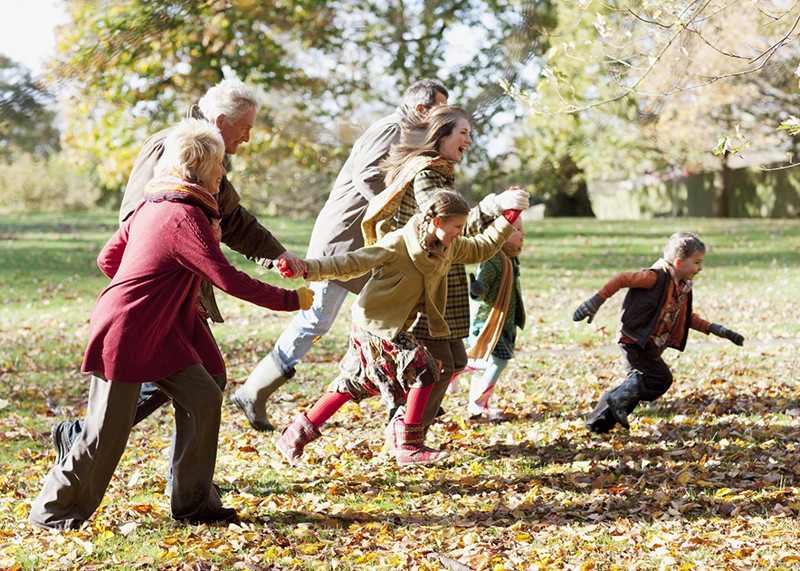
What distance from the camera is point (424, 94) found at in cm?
550

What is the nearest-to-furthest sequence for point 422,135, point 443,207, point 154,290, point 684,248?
point 154,290
point 443,207
point 422,135
point 684,248

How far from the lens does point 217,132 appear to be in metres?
4.06

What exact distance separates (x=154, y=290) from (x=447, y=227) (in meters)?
1.53

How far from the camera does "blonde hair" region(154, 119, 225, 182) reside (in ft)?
12.9

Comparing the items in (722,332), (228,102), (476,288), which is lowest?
(722,332)

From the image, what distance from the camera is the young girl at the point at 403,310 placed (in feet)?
15.4

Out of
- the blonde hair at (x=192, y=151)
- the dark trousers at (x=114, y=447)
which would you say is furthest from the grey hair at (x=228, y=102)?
the dark trousers at (x=114, y=447)

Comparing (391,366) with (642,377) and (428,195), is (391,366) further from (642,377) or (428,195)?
(642,377)

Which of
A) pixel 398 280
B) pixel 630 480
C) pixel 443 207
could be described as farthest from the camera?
pixel 630 480

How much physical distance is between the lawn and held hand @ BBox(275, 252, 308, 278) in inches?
45.7

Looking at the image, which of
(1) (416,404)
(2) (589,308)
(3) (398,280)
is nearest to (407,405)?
(1) (416,404)

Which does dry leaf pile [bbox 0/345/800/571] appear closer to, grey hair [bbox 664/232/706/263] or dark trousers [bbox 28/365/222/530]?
dark trousers [bbox 28/365/222/530]

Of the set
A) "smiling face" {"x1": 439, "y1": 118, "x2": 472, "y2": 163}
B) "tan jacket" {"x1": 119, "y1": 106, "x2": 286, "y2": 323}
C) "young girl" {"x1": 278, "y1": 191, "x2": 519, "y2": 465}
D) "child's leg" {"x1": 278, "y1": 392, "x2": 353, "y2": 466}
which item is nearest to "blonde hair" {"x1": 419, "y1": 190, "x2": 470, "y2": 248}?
"young girl" {"x1": 278, "y1": 191, "x2": 519, "y2": 465}

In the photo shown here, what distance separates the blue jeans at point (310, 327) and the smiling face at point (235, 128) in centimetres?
148
